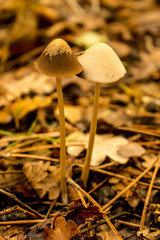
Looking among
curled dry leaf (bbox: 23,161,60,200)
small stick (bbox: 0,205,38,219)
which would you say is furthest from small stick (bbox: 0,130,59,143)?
small stick (bbox: 0,205,38,219)

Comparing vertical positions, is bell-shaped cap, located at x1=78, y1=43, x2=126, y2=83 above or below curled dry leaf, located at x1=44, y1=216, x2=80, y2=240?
above

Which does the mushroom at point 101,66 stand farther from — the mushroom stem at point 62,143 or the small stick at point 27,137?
the small stick at point 27,137

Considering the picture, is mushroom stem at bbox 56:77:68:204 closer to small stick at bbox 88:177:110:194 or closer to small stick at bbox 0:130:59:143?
small stick at bbox 88:177:110:194

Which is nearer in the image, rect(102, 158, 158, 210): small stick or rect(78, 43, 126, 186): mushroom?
rect(78, 43, 126, 186): mushroom

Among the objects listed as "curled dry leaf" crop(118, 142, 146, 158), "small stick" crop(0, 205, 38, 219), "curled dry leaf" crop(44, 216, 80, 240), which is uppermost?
"curled dry leaf" crop(118, 142, 146, 158)

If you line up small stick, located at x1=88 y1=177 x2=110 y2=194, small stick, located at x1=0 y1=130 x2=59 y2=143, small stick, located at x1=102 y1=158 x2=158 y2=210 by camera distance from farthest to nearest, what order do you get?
1. small stick, located at x1=0 y1=130 x2=59 y2=143
2. small stick, located at x1=88 y1=177 x2=110 y2=194
3. small stick, located at x1=102 y1=158 x2=158 y2=210

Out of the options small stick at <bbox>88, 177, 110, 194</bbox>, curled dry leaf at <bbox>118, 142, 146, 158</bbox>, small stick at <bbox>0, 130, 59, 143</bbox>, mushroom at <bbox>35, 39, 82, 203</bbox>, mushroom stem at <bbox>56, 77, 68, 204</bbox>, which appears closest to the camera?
mushroom at <bbox>35, 39, 82, 203</bbox>

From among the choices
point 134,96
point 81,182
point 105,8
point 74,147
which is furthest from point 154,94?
point 105,8
